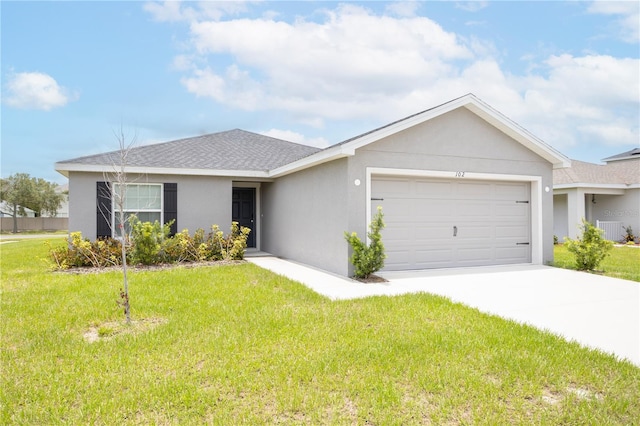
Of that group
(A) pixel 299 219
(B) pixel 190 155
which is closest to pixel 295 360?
(A) pixel 299 219

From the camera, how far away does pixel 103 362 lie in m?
4.12

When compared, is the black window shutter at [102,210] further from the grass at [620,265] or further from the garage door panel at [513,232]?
the grass at [620,265]

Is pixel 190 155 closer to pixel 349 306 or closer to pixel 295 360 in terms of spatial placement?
pixel 349 306

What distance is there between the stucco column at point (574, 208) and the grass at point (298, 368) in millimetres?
16776

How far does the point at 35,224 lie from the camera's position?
37281mm

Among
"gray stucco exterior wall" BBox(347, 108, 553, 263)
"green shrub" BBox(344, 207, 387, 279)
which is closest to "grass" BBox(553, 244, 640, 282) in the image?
"gray stucco exterior wall" BBox(347, 108, 553, 263)

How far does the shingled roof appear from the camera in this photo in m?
12.3

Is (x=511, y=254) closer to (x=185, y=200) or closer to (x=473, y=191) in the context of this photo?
(x=473, y=191)

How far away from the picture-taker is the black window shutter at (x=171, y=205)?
12.3 meters

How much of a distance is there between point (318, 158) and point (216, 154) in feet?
19.7

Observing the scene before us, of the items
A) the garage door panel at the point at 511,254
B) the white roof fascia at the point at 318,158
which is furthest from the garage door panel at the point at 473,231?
the white roof fascia at the point at 318,158

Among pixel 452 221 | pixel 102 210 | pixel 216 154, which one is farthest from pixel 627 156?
pixel 102 210

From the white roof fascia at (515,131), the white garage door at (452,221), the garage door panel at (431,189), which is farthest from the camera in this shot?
the garage door panel at (431,189)

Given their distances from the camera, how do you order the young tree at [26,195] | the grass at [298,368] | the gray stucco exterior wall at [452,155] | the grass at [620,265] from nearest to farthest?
the grass at [298,368]
the gray stucco exterior wall at [452,155]
the grass at [620,265]
the young tree at [26,195]
